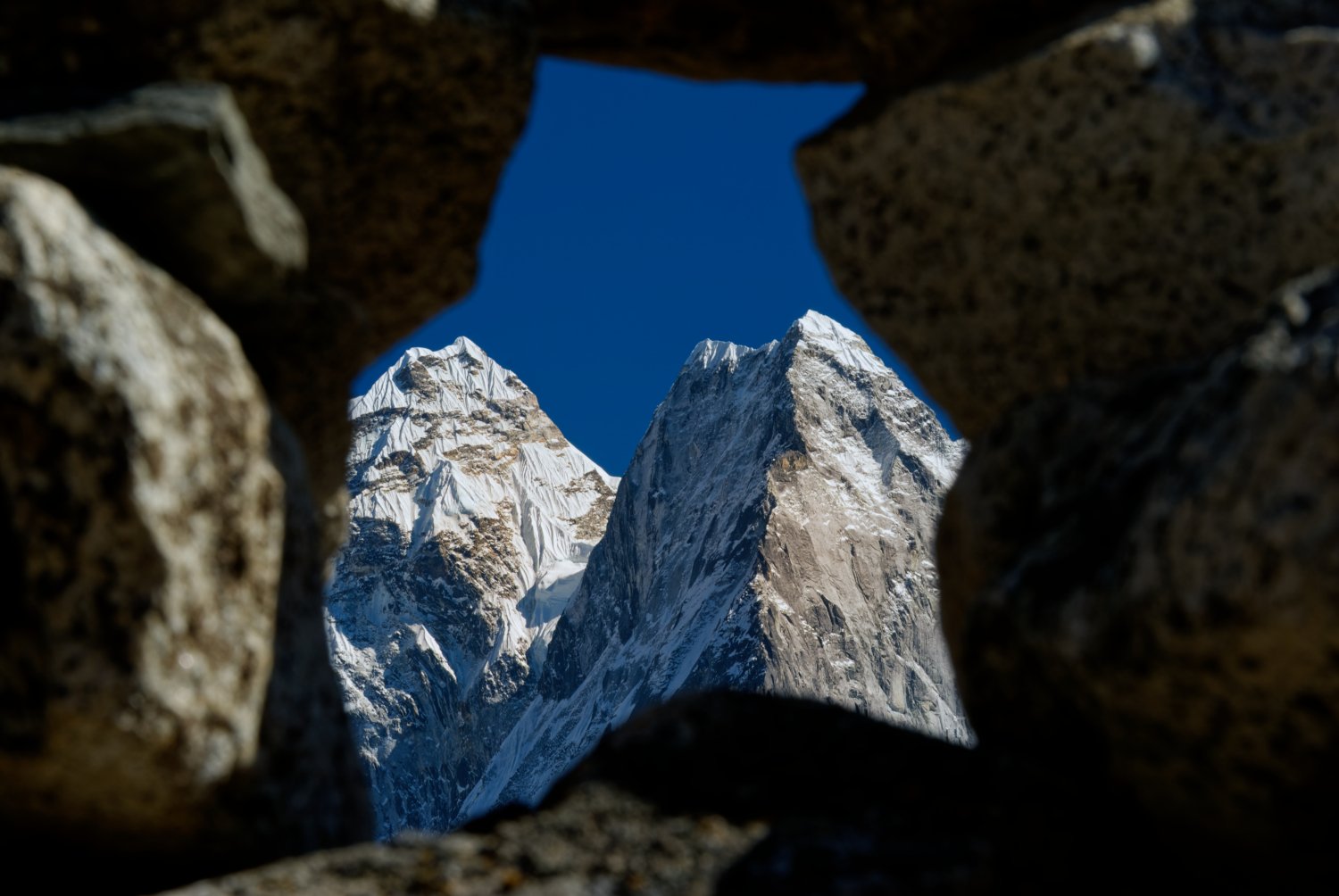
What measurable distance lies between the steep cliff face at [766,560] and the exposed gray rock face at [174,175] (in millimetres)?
131289

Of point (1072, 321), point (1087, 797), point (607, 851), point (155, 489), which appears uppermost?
point (1072, 321)

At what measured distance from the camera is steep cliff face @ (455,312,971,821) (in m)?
146

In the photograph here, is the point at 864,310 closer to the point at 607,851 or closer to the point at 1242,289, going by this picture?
the point at 1242,289

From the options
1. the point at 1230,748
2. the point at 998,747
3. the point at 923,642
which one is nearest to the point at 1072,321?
the point at 998,747

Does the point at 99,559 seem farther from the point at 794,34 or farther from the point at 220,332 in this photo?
the point at 794,34

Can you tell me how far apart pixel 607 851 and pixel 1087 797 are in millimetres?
1361

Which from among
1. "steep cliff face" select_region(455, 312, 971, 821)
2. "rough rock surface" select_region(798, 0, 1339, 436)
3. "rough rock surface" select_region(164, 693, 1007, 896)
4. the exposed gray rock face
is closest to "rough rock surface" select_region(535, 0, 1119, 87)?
"rough rock surface" select_region(798, 0, 1339, 436)

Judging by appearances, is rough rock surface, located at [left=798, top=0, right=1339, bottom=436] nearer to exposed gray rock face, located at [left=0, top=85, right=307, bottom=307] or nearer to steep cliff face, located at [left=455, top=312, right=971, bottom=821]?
exposed gray rock face, located at [left=0, top=85, right=307, bottom=307]

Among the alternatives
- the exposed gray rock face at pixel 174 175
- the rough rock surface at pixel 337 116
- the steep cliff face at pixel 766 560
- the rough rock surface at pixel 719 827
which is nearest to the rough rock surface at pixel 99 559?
the exposed gray rock face at pixel 174 175

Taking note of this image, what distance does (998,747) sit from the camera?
15.5 ft

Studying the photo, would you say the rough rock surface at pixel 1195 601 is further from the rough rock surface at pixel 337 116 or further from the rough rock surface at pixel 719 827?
the rough rock surface at pixel 337 116

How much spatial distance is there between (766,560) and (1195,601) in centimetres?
14826

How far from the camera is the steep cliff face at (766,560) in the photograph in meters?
146

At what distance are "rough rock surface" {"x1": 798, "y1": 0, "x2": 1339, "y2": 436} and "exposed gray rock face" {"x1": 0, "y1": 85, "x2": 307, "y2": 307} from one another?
222 centimetres
